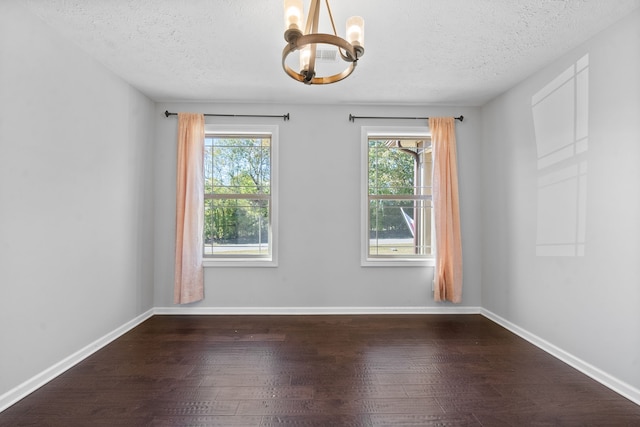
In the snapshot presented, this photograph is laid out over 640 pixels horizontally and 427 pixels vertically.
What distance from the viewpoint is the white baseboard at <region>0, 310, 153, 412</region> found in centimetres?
194

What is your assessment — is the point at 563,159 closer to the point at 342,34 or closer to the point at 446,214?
the point at 446,214

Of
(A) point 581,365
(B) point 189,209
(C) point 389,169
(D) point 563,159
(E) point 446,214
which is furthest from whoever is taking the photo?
(C) point 389,169

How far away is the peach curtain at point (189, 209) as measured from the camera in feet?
11.7

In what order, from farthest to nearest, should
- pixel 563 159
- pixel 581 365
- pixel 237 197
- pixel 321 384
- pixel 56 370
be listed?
pixel 237 197 < pixel 563 159 < pixel 581 365 < pixel 56 370 < pixel 321 384

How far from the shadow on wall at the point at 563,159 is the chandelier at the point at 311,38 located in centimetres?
196

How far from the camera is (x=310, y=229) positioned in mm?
3764

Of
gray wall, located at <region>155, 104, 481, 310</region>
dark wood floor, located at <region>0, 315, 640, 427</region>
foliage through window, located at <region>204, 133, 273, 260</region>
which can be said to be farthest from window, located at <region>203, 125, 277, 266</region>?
dark wood floor, located at <region>0, 315, 640, 427</region>

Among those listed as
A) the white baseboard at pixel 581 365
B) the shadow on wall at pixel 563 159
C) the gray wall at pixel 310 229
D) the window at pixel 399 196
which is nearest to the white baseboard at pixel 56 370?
the gray wall at pixel 310 229

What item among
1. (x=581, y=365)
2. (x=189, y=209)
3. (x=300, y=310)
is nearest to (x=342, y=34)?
(x=189, y=209)

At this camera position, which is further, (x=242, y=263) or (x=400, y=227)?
(x=400, y=227)

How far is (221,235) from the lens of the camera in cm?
386

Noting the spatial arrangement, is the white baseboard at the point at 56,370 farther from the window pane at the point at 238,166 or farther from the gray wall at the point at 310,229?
the window pane at the point at 238,166

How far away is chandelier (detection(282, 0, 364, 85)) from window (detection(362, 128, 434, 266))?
2104 mm

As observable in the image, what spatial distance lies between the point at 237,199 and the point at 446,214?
2548 mm
